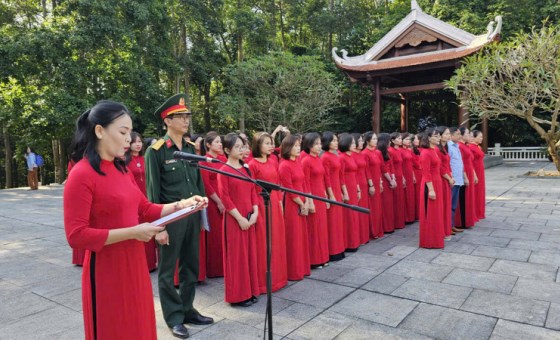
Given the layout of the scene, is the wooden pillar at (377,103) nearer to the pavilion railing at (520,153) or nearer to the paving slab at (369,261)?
the pavilion railing at (520,153)

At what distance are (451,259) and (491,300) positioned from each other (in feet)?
4.08

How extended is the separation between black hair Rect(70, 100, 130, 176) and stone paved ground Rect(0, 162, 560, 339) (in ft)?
5.48

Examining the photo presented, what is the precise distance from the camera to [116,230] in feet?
5.72

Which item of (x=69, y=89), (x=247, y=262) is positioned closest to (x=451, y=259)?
(x=247, y=262)

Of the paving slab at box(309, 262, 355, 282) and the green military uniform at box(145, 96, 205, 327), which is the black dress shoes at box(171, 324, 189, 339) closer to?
the green military uniform at box(145, 96, 205, 327)

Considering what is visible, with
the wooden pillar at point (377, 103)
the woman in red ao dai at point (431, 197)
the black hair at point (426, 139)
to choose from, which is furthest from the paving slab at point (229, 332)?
the wooden pillar at point (377, 103)

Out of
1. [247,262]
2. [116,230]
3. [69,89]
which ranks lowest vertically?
[247,262]

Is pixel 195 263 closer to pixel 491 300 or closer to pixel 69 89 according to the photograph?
pixel 491 300

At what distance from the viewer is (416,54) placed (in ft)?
51.1

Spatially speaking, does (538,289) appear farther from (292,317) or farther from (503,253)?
(292,317)

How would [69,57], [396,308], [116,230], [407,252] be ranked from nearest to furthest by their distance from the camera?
[116,230], [396,308], [407,252], [69,57]

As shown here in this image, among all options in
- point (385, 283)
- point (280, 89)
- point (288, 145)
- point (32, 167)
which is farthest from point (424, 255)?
point (32, 167)

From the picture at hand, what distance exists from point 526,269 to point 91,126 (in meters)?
4.48

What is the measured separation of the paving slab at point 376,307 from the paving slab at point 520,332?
65 cm
